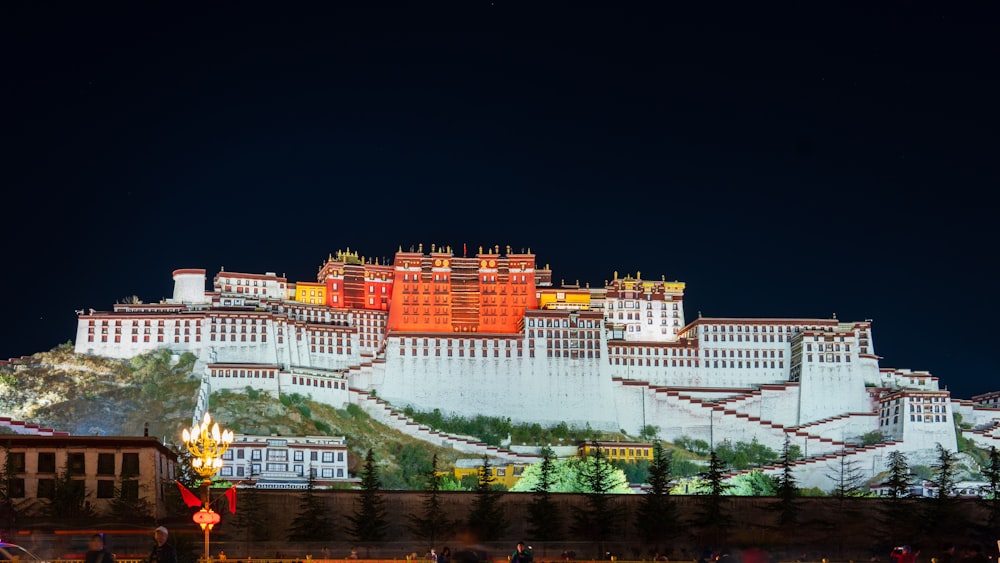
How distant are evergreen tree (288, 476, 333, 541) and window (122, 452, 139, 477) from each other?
647cm

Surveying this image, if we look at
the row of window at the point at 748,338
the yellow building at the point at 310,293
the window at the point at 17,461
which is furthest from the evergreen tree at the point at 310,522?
the row of window at the point at 748,338

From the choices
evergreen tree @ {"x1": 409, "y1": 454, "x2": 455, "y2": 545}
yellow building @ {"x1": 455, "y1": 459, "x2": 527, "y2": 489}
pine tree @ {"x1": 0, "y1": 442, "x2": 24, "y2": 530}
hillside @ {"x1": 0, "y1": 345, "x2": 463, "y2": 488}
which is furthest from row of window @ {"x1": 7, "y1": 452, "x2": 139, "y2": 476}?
yellow building @ {"x1": 455, "y1": 459, "x2": 527, "y2": 489}

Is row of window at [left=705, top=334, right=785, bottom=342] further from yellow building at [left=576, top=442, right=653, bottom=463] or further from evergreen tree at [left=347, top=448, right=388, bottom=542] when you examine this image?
evergreen tree at [left=347, top=448, right=388, bottom=542]

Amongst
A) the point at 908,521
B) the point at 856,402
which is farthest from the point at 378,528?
the point at 856,402

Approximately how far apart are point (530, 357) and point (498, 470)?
1286cm

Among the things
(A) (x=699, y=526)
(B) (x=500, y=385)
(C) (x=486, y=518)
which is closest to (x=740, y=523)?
(A) (x=699, y=526)

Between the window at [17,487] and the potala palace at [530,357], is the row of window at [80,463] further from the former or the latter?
the potala palace at [530,357]

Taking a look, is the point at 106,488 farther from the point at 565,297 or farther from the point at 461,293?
the point at 565,297

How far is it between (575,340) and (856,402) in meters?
21.0

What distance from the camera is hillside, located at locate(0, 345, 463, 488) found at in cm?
8450

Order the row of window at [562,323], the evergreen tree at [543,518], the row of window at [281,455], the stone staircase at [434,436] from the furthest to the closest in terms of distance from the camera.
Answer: the row of window at [562,323] → the stone staircase at [434,436] → the row of window at [281,455] → the evergreen tree at [543,518]

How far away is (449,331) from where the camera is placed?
331ft

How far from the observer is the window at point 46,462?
164ft

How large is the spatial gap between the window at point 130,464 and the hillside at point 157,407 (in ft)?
105
